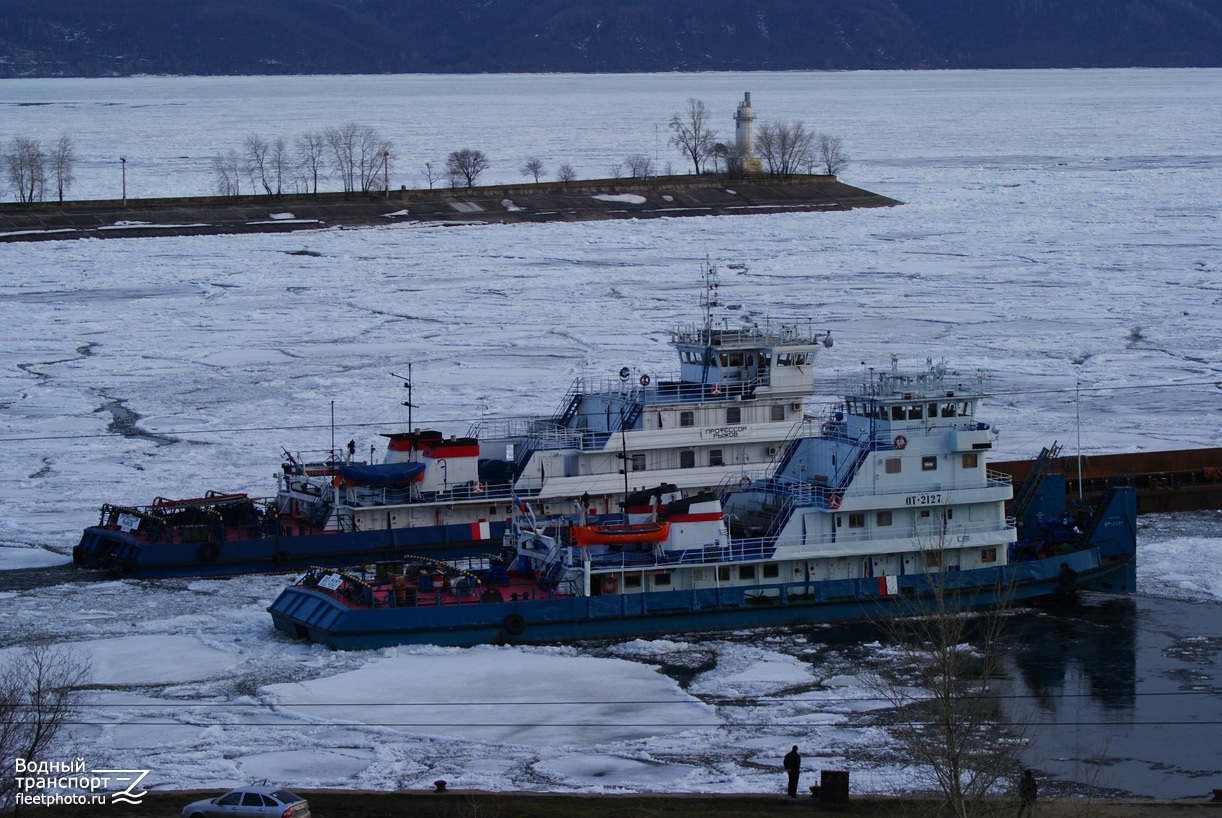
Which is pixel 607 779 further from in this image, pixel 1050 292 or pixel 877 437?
pixel 1050 292

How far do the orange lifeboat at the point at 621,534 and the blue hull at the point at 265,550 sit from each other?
5.17m

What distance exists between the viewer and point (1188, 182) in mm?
97625

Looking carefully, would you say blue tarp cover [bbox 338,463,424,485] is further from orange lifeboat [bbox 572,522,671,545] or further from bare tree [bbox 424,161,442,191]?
bare tree [bbox 424,161,442,191]

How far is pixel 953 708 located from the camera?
1786cm

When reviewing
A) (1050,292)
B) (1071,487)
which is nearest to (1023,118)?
(1050,292)

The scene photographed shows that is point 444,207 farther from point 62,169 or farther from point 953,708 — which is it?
point 953,708

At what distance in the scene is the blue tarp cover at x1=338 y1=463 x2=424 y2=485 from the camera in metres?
32.3

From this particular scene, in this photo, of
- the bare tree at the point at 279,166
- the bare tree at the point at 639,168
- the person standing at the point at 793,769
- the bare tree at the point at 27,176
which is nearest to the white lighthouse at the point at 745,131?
the bare tree at the point at 639,168

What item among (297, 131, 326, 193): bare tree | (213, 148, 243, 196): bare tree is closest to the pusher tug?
(213, 148, 243, 196): bare tree

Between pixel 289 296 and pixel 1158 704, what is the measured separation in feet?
141

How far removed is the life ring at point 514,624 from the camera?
27047mm

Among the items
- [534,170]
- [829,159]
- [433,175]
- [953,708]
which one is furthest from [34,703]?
[829,159]

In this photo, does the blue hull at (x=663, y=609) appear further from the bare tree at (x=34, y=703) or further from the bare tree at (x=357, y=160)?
the bare tree at (x=357, y=160)

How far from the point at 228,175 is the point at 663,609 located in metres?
80.7
